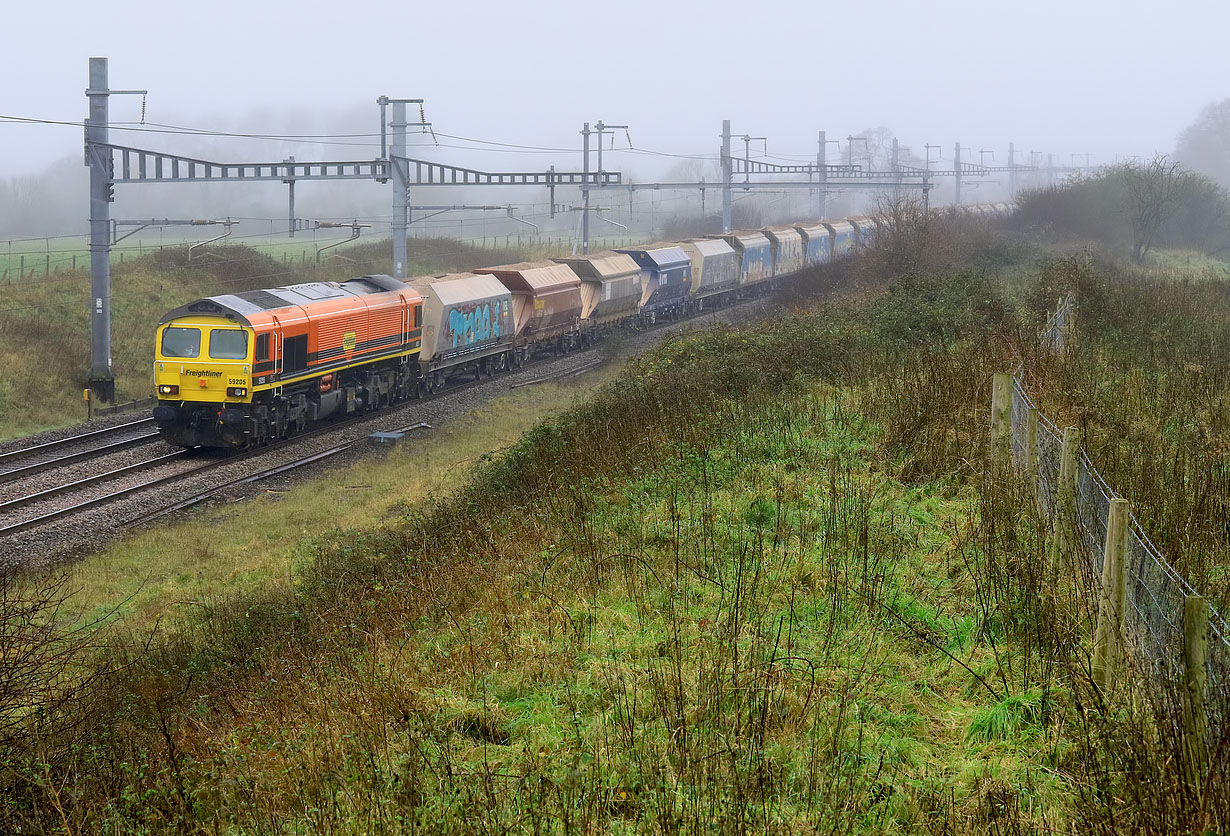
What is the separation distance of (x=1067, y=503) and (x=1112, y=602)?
1665 mm

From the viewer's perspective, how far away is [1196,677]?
180 inches

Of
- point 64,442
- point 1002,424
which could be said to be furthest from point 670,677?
point 64,442

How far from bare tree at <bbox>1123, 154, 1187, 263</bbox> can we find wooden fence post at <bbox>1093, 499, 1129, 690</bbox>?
4909cm

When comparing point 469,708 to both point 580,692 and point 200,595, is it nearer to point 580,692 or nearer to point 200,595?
point 580,692

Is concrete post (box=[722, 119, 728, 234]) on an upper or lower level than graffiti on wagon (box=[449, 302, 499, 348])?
upper

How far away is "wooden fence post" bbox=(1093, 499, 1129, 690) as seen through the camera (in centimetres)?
571

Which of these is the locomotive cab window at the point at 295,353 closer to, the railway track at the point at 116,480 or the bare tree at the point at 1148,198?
the railway track at the point at 116,480

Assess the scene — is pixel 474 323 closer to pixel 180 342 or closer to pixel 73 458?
pixel 180 342

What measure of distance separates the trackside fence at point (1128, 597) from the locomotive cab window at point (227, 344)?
16454mm

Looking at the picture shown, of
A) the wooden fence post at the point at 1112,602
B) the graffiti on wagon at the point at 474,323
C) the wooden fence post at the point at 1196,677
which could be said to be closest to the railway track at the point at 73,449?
the graffiti on wagon at the point at 474,323

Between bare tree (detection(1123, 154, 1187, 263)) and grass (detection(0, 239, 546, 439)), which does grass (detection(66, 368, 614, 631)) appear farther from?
bare tree (detection(1123, 154, 1187, 263))

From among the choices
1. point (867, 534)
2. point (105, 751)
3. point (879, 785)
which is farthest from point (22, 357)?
point (879, 785)

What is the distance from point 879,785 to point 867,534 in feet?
12.1

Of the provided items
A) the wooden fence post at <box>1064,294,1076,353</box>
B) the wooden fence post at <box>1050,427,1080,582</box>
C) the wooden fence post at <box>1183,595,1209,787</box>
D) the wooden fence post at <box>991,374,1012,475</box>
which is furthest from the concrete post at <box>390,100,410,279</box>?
the wooden fence post at <box>1183,595,1209,787</box>
